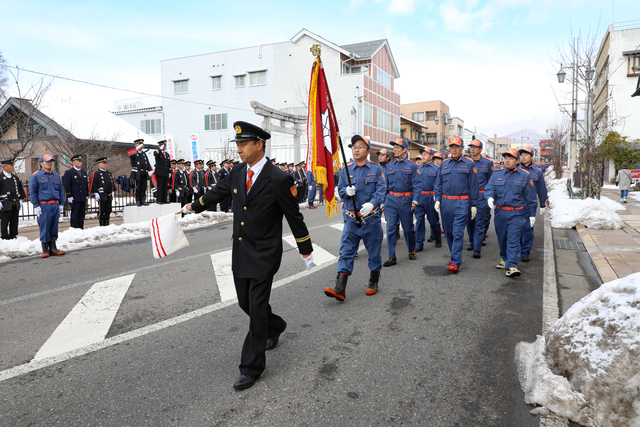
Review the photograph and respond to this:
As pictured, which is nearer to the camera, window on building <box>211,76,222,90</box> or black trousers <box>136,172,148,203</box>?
black trousers <box>136,172,148,203</box>

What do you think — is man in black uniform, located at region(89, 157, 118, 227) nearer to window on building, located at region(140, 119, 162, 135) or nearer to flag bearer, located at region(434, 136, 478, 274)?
flag bearer, located at region(434, 136, 478, 274)

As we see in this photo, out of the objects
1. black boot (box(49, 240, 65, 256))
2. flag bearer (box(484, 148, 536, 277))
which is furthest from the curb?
black boot (box(49, 240, 65, 256))

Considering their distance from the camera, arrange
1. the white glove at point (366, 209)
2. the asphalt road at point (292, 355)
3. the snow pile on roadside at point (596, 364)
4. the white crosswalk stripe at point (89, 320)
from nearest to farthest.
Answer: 1. the snow pile on roadside at point (596, 364)
2. the asphalt road at point (292, 355)
3. the white crosswalk stripe at point (89, 320)
4. the white glove at point (366, 209)

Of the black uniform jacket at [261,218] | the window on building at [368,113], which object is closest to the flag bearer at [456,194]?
the black uniform jacket at [261,218]

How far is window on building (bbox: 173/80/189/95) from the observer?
43344mm

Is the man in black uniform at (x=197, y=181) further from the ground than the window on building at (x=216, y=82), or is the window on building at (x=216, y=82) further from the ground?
the window on building at (x=216, y=82)

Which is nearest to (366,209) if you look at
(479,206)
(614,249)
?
(479,206)

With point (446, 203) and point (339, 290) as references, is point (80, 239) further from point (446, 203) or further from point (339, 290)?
point (446, 203)

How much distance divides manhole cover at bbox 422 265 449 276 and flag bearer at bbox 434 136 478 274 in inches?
5.5

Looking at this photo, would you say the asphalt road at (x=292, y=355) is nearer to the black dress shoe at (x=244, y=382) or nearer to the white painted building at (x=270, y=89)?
the black dress shoe at (x=244, y=382)

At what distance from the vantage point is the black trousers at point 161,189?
1512 centimetres

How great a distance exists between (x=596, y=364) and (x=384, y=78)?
44.0 meters

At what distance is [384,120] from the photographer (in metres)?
44.1

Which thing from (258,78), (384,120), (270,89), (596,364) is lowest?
(596,364)
